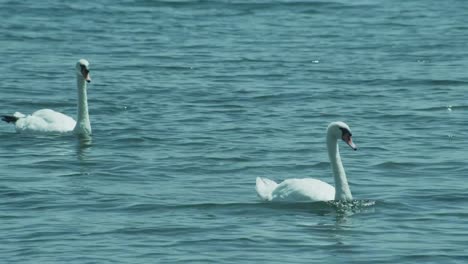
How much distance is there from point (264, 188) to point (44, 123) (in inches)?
221

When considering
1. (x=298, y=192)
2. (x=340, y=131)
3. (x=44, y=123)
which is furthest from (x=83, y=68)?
(x=298, y=192)

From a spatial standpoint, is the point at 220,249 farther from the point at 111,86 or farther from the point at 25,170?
Result: the point at 111,86

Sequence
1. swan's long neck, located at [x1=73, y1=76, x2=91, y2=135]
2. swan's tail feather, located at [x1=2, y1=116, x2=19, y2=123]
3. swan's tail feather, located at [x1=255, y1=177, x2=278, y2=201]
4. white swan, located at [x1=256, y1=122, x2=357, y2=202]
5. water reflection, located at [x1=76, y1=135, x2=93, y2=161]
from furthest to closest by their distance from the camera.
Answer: swan's tail feather, located at [x1=2, y1=116, x2=19, y2=123], swan's long neck, located at [x1=73, y1=76, x2=91, y2=135], water reflection, located at [x1=76, y1=135, x2=93, y2=161], swan's tail feather, located at [x1=255, y1=177, x2=278, y2=201], white swan, located at [x1=256, y1=122, x2=357, y2=202]

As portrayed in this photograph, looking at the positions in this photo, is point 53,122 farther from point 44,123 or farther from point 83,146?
point 83,146

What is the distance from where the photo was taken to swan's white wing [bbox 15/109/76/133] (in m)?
19.8

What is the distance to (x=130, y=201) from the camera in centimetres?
1511

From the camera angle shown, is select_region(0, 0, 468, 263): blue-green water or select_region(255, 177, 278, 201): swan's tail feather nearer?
select_region(0, 0, 468, 263): blue-green water

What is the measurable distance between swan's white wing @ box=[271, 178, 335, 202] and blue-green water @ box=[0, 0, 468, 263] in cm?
9

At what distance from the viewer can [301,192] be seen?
14648 millimetres

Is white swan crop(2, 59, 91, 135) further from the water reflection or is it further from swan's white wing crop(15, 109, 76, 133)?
the water reflection

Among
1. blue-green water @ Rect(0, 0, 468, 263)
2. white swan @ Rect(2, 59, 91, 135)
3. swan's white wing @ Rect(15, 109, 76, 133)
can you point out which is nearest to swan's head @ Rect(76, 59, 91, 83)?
white swan @ Rect(2, 59, 91, 135)

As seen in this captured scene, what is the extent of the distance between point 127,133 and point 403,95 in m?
5.80

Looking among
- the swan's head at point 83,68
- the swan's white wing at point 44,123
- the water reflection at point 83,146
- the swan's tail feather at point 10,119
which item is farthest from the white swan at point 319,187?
the swan's tail feather at point 10,119

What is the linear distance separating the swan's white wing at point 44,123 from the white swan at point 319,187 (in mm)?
5427
